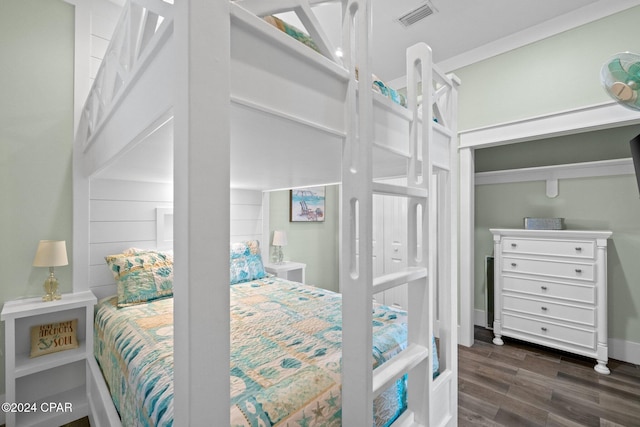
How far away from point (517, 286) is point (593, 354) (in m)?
0.72

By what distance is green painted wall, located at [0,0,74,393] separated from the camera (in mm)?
1845

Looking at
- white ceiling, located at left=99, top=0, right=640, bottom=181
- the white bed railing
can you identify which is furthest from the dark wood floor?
white ceiling, located at left=99, top=0, right=640, bottom=181

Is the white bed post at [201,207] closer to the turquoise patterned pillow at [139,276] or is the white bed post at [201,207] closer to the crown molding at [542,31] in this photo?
the turquoise patterned pillow at [139,276]

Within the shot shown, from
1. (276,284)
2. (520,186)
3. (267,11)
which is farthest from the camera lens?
(520,186)

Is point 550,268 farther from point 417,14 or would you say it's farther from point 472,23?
point 417,14

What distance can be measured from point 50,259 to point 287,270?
1933 millimetres

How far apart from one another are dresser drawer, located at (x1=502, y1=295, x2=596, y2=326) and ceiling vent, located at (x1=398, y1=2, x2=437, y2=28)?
9.01 ft

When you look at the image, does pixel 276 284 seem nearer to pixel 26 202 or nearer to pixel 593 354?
pixel 26 202

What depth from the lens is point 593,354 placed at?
2389 millimetres

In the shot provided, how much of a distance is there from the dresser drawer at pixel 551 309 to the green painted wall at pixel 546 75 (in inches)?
68.5

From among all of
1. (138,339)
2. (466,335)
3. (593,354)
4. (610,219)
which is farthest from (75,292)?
(610,219)

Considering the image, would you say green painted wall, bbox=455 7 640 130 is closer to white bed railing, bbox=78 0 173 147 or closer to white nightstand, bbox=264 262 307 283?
white nightstand, bbox=264 262 307 283

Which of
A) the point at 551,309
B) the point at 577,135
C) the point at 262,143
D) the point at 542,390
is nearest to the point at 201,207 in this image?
the point at 262,143

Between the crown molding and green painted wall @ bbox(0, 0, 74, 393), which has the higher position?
the crown molding
